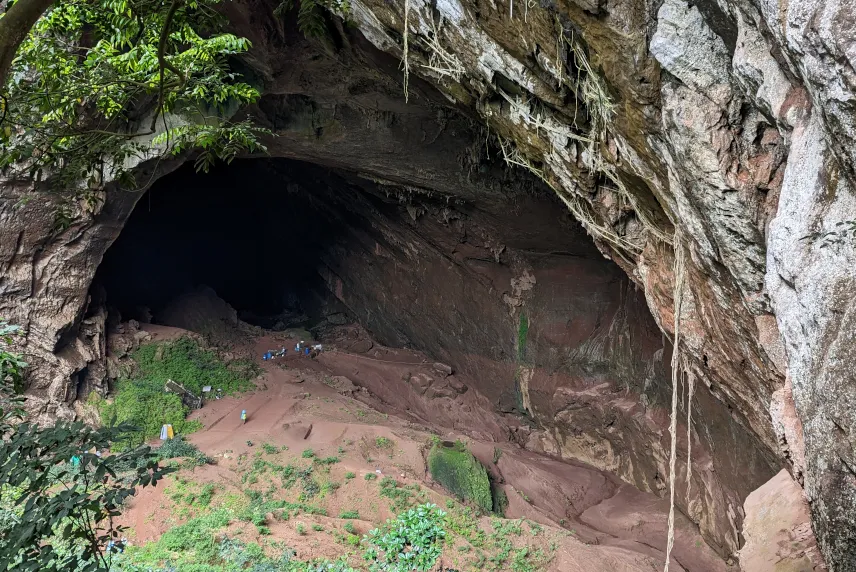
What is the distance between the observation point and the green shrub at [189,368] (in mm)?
9078

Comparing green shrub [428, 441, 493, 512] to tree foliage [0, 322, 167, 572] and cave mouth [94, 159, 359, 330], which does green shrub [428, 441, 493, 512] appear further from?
cave mouth [94, 159, 359, 330]

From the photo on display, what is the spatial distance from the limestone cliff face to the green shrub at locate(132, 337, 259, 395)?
2.70ft

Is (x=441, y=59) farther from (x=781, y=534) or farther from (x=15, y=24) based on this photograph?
(x=781, y=534)

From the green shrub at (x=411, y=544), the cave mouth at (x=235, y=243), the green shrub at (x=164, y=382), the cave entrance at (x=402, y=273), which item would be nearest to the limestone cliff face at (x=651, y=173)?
the cave entrance at (x=402, y=273)

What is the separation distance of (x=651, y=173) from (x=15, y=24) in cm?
343

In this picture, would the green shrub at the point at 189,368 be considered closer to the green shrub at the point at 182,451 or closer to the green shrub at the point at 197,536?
the green shrub at the point at 182,451

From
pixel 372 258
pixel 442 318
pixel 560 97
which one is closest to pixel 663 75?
pixel 560 97

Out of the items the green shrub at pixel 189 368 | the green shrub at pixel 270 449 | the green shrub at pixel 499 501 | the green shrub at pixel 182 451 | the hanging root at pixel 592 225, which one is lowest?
the green shrub at pixel 182 451

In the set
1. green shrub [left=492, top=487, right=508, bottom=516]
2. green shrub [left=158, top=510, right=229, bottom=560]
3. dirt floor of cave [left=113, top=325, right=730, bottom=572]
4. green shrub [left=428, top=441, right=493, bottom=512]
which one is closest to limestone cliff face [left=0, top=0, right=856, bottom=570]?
dirt floor of cave [left=113, top=325, right=730, bottom=572]

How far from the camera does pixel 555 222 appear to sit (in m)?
8.31

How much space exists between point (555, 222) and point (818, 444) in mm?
6314

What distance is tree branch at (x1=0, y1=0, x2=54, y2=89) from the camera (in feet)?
5.53

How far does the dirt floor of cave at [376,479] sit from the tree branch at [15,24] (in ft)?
16.4

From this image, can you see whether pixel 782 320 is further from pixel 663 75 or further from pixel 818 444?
pixel 663 75
